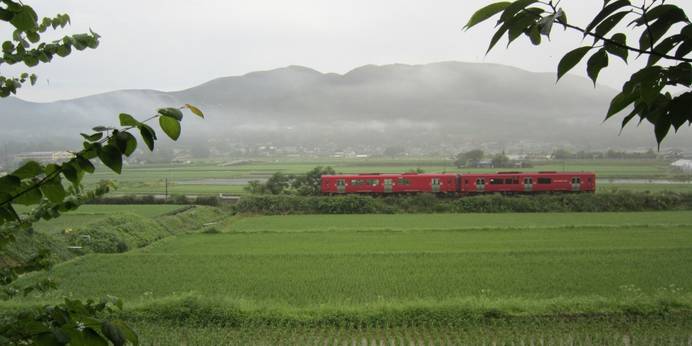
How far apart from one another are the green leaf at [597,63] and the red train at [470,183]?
81.5 feet

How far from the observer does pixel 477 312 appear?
24.0 feet

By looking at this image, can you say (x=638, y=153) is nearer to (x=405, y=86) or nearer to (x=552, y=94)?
(x=552, y=94)

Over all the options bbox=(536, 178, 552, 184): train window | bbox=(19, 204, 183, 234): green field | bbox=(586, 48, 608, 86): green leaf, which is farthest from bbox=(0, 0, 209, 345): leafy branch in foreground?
bbox=(536, 178, 552, 184): train window

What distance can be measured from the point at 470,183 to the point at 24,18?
2587 cm

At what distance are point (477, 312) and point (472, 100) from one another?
168875 millimetres

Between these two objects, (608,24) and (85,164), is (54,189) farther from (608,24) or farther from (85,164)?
(608,24)

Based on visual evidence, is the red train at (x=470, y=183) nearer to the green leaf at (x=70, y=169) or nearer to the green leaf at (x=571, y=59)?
the green leaf at (x=571, y=59)

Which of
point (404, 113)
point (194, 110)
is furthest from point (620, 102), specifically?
point (404, 113)

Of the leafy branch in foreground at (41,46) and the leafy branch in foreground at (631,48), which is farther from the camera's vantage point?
the leafy branch in foreground at (41,46)

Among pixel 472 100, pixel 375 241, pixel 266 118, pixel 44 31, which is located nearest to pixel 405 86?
pixel 472 100

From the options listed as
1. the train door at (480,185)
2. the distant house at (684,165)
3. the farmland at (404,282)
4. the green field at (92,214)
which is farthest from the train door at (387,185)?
the distant house at (684,165)

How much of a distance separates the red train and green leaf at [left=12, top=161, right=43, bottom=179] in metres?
25.0

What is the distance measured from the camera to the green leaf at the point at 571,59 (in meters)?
0.91

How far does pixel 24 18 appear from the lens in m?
0.98
